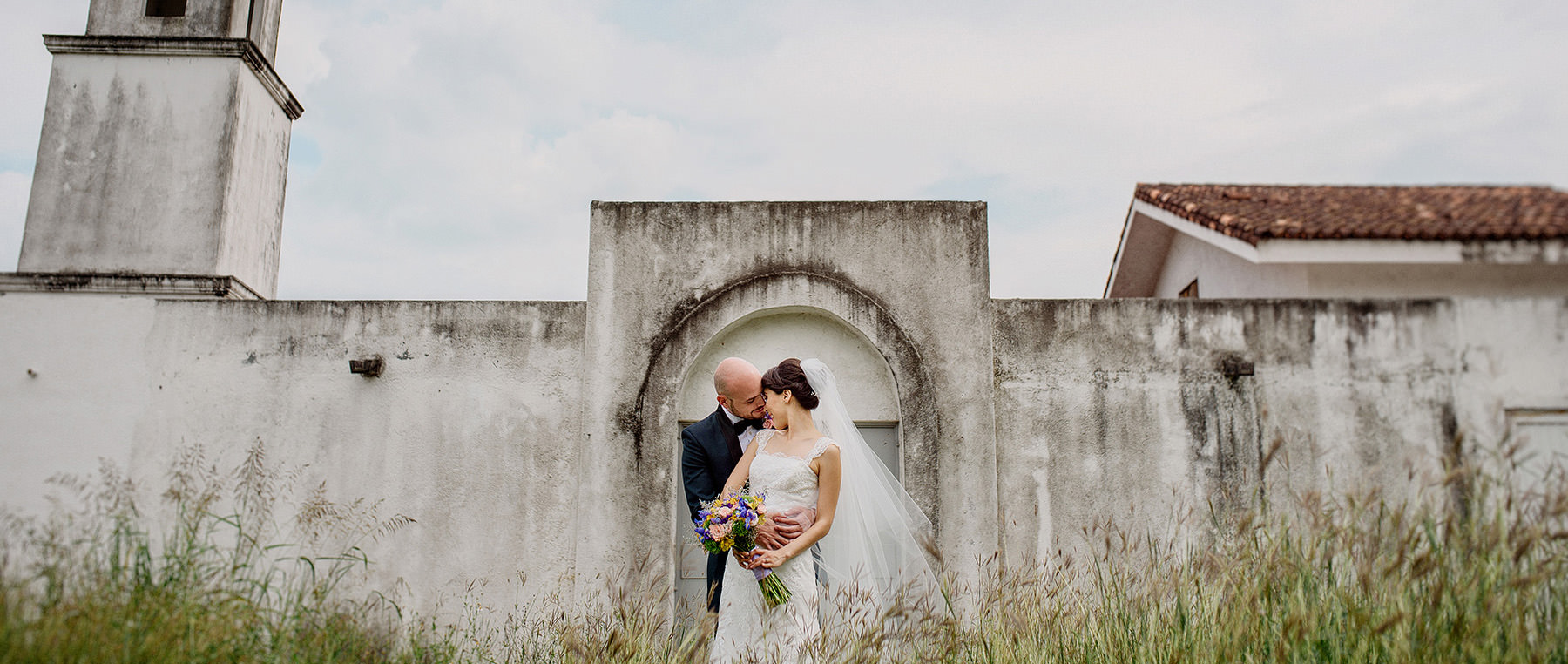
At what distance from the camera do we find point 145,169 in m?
7.65

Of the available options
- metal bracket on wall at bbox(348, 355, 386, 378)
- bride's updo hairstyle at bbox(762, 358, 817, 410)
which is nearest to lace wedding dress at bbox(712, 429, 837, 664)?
bride's updo hairstyle at bbox(762, 358, 817, 410)

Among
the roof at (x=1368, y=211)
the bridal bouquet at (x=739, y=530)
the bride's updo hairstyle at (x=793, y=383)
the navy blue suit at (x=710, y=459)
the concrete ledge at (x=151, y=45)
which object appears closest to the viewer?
the bridal bouquet at (x=739, y=530)

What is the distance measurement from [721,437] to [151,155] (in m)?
5.96

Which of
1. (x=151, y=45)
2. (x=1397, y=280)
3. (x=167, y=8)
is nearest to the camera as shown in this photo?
(x=151, y=45)

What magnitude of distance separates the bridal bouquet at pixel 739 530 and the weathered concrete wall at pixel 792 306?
1.95 meters

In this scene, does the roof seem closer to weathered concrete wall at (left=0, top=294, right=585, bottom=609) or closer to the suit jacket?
the suit jacket

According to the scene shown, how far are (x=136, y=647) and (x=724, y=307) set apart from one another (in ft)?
14.6

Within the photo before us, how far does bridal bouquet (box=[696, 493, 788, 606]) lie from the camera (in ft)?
14.8

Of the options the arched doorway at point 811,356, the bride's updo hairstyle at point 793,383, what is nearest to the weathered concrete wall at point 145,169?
the arched doorway at point 811,356

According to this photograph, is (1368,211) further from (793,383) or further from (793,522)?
(793,522)

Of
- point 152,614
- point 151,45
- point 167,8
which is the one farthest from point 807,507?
point 167,8

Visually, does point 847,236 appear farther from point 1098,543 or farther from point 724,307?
point 1098,543

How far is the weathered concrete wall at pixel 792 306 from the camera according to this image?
6516 mm

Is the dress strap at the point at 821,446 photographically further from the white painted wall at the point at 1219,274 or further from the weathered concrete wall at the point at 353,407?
the white painted wall at the point at 1219,274
